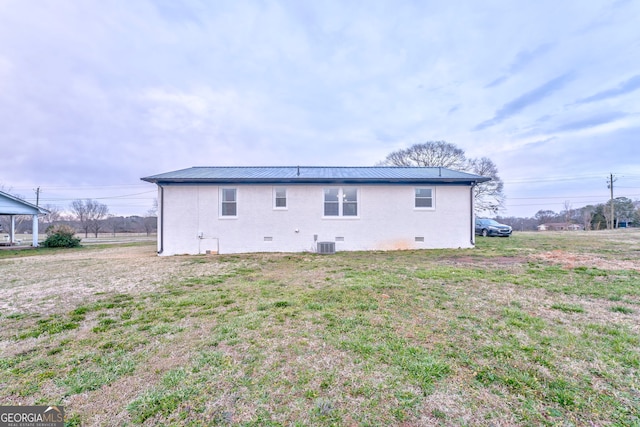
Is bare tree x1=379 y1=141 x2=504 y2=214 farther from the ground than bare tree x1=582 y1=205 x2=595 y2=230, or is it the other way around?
bare tree x1=379 y1=141 x2=504 y2=214

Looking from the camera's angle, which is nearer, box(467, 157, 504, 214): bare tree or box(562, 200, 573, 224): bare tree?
box(467, 157, 504, 214): bare tree

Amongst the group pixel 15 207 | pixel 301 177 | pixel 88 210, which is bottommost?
pixel 15 207

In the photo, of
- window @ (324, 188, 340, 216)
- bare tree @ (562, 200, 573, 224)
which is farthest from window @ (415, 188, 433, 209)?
bare tree @ (562, 200, 573, 224)

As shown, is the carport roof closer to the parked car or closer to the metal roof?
the metal roof

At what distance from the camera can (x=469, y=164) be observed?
2559 centimetres

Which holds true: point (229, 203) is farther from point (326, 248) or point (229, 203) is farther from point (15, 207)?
point (15, 207)

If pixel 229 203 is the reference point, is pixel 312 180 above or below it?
above

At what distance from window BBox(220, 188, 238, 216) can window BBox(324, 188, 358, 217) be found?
4.09m

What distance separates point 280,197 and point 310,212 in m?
1.54

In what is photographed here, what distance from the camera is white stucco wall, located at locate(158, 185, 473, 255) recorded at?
10.7 metres

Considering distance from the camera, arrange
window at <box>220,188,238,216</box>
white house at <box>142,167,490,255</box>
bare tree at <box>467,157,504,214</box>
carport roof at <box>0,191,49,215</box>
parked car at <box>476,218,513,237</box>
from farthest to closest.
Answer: bare tree at <box>467,157,504,214</box>
parked car at <box>476,218,513,237</box>
carport roof at <box>0,191,49,215</box>
window at <box>220,188,238,216</box>
white house at <box>142,167,490,255</box>

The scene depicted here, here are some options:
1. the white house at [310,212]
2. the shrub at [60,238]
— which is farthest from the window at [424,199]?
the shrub at [60,238]

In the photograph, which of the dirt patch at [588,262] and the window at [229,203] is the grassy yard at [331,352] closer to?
the dirt patch at [588,262]

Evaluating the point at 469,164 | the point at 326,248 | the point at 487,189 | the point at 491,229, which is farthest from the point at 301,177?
the point at 487,189
